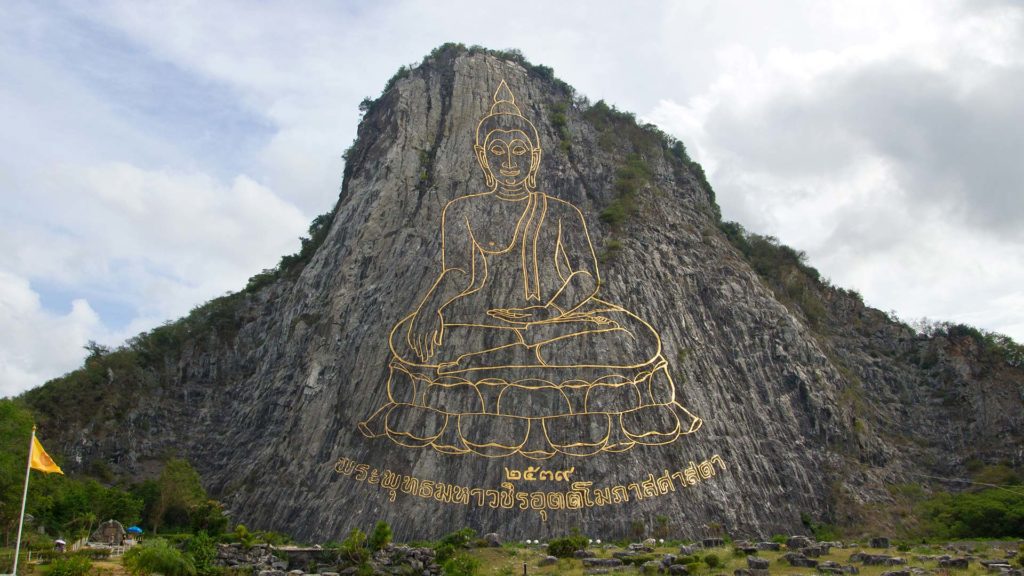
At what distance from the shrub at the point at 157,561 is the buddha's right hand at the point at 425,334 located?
46.8 ft

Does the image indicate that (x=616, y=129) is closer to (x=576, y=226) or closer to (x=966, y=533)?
(x=576, y=226)

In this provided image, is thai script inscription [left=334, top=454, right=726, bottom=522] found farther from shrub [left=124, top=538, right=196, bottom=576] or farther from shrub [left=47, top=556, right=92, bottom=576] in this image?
shrub [left=47, top=556, right=92, bottom=576]

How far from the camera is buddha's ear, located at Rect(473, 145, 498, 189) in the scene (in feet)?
137

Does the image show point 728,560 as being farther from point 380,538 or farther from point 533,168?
point 533,168

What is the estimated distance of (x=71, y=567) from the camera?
20875mm

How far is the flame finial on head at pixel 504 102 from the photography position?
45406mm

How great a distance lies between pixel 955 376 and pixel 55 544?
38.6 meters

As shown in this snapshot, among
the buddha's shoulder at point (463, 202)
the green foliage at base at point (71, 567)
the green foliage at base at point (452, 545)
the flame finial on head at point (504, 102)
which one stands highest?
the flame finial on head at point (504, 102)

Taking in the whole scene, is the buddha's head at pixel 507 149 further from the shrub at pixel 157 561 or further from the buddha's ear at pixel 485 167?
the shrub at pixel 157 561

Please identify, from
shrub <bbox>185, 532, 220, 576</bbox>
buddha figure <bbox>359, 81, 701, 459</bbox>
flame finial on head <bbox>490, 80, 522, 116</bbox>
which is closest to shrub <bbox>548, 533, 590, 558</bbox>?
buddha figure <bbox>359, 81, 701, 459</bbox>

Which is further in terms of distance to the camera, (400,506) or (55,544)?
(400,506)

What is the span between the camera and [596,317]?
36.1 metres

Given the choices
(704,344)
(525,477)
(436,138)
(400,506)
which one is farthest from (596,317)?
(436,138)

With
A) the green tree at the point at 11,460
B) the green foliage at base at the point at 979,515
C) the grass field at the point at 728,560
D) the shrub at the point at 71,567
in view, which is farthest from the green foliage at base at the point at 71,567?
the green foliage at base at the point at 979,515
